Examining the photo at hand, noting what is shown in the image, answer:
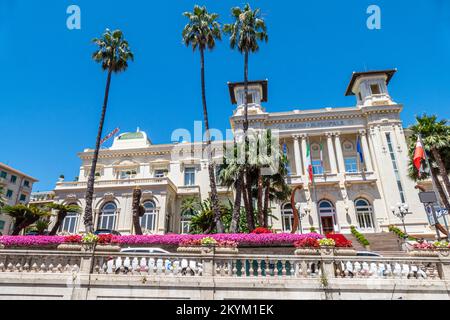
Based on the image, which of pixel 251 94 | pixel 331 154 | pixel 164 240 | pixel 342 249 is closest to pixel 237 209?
pixel 164 240

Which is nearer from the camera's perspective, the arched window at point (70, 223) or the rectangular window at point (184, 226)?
the arched window at point (70, 223)

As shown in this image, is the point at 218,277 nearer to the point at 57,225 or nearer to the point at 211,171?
the point at 211,171

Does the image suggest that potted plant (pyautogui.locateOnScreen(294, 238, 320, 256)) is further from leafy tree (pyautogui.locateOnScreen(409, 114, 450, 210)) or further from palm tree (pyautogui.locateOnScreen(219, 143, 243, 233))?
leafy tree (pyautogui.locateOnScreen(409, 114, 450, 210))

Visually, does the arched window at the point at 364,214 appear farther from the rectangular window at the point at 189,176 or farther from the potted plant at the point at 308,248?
the potted plant at the point at 308,248

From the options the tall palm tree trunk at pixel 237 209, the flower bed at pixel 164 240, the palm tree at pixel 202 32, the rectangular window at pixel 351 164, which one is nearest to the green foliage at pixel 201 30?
the palm tree at pixel 202 32

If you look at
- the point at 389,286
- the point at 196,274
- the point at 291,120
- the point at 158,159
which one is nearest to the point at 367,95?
the point at 291,120

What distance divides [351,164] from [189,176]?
70.6ft

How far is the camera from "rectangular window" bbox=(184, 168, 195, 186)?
37.7 m

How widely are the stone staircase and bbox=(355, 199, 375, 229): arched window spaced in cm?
406

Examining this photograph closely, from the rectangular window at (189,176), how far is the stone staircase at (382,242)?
2023 centimetres

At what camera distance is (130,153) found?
39.8m

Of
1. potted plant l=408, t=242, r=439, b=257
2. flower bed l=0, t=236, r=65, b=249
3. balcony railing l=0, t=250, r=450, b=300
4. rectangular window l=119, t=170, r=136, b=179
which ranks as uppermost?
rectangular window l=119, t=170, r=136, b=179

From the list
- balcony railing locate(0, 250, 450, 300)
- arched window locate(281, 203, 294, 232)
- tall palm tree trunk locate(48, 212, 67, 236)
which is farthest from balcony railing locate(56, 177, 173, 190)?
balcony railing locate(0, 250, 450, 300)

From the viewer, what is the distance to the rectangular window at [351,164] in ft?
117
